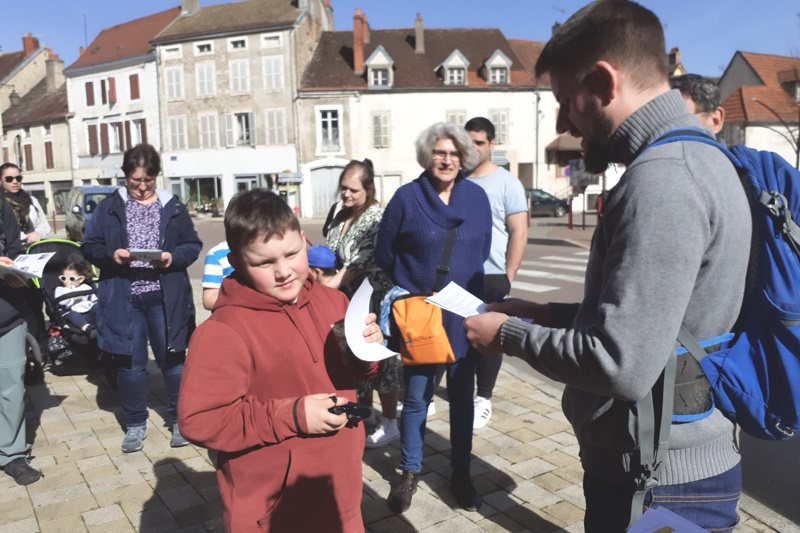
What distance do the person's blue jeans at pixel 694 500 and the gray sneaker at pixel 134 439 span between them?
3.41 meters

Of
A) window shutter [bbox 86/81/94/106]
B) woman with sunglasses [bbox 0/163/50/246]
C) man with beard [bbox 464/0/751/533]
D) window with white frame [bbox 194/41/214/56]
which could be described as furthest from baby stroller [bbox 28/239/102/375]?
window shutter [bbox 86/81/94/106]

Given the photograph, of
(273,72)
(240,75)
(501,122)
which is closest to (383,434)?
(501,122)

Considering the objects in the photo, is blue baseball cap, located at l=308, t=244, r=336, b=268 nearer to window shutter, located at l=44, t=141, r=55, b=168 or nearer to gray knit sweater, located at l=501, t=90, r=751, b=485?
gray knit sweater, located at l=501, t=90, r=751, b=485

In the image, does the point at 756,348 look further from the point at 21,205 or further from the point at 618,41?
the point at 21,205

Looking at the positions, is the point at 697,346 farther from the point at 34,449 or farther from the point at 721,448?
the point at 34,449

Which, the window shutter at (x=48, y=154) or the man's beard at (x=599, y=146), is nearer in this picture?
the man's beard at (x=599, y=146)

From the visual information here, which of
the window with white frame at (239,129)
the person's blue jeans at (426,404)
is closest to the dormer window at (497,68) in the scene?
the window with white frame at (239,129)

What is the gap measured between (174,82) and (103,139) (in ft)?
23.2

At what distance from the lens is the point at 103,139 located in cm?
3947

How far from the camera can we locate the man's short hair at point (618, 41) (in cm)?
142

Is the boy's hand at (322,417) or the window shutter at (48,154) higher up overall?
the window shutter at (48,154)

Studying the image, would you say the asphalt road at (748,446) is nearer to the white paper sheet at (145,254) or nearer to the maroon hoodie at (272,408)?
the maroon hoodie at (272,408)

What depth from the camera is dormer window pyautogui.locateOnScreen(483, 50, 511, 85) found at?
34625 mm

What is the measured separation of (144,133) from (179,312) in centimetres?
3753
